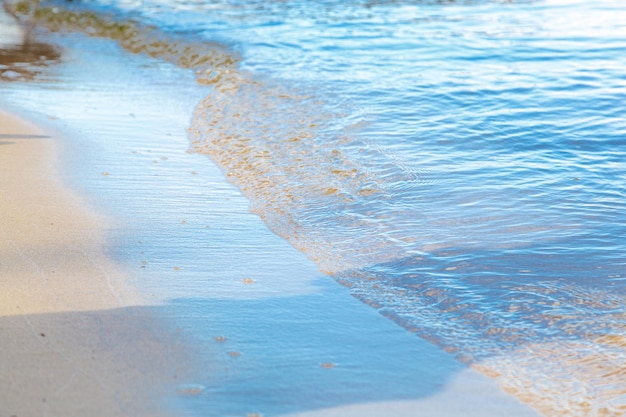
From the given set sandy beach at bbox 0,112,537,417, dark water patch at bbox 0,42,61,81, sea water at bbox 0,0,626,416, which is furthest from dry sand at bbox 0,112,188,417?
dark water patch at bbox 0,42,61,81

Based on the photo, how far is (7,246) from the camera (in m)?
4.10

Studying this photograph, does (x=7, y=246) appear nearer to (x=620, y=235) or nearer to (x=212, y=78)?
(x=620, y=235)

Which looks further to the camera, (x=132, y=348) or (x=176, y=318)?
(x=176, y=318)

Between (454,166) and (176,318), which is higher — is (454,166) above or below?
above

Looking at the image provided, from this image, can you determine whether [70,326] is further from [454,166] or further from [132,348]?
[454,166]

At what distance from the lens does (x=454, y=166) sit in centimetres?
576

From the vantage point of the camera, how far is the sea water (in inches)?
139

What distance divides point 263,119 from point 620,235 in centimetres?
354

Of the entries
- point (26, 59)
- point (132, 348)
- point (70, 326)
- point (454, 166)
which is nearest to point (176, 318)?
point (132, 348)

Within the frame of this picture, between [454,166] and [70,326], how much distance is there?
3.22m

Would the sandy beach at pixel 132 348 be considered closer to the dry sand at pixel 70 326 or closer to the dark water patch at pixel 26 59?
the dry sand at pixel 70 326

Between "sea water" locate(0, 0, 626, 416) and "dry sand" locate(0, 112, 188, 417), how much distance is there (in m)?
1.02

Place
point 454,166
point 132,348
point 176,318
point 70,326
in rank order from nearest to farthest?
point 132,348 → point 70,326 → point 176,318 → point 454,166

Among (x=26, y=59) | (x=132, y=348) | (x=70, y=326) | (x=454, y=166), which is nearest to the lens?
(x=132, y=348)
